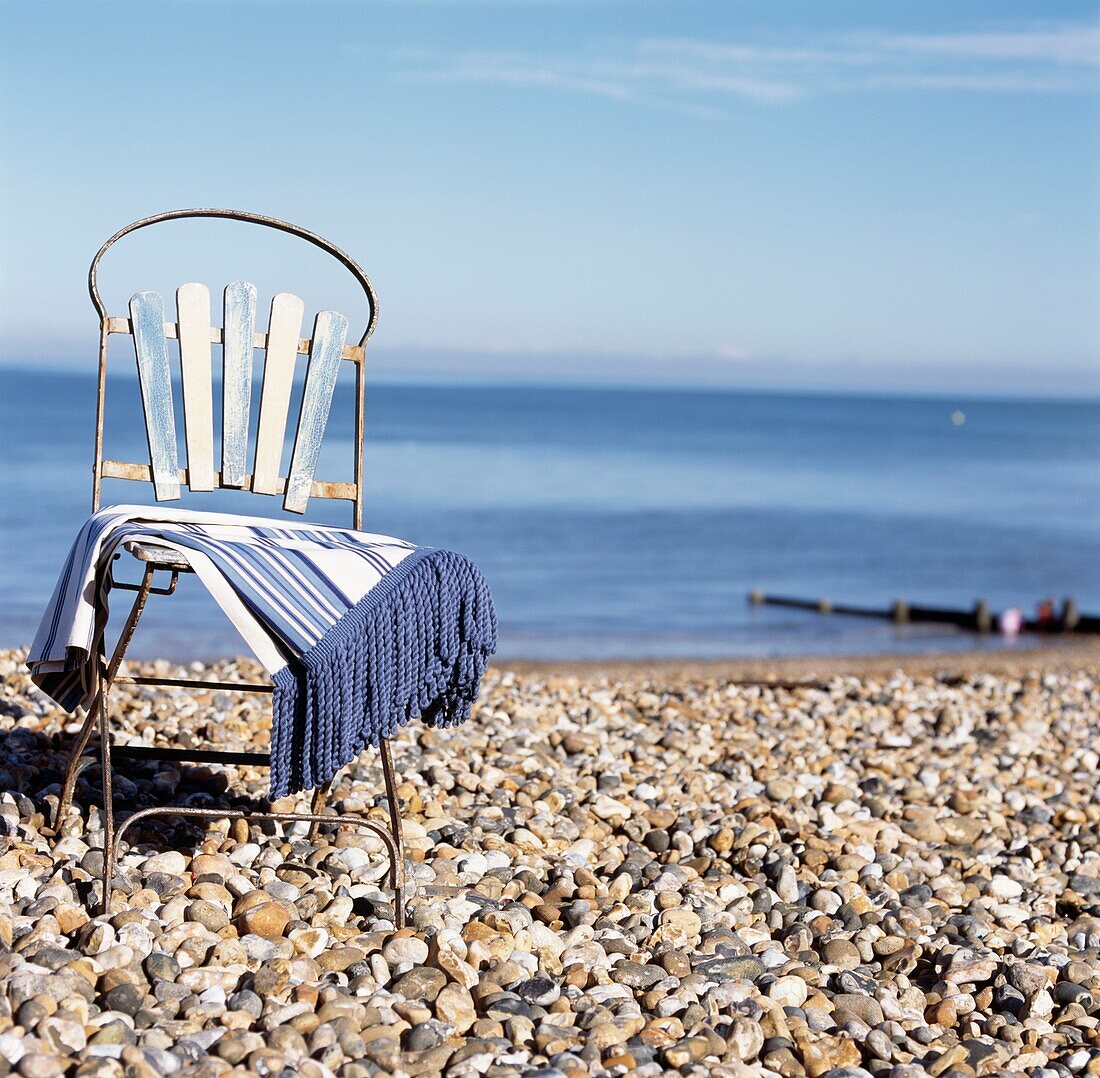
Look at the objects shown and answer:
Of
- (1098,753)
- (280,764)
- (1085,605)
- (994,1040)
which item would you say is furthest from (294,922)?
(1085,605)

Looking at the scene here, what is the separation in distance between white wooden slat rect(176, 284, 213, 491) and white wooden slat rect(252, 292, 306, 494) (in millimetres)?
140

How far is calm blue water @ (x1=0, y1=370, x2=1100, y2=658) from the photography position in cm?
1170

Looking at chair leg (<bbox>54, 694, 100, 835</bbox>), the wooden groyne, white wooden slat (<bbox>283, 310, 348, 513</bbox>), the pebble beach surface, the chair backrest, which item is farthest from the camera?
the wooden groyne

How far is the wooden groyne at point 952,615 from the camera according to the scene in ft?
42.0

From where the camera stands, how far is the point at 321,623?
9.04 feet

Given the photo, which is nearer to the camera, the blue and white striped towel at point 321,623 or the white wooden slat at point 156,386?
the blue and white striped towel at point 321,623

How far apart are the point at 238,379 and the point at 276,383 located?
Result: 10cm

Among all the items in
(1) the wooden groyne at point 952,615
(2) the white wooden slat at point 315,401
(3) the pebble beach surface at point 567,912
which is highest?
(2) the white wooden slat at point 315,401

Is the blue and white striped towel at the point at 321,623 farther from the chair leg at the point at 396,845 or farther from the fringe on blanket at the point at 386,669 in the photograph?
the chair leg at the point at 396,845

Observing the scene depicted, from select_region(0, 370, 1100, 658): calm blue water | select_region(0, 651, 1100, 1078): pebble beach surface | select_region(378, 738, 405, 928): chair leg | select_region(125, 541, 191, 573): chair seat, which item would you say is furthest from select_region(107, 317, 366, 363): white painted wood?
select_region(0, 370, 1100, 658): calm blue water

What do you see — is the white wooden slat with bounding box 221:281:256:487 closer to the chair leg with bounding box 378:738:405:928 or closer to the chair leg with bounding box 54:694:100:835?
the chair leg with bounding box 54:694:100:835

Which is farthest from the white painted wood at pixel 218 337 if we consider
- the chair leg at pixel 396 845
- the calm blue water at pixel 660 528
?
the calm blue water at pixel 660 528

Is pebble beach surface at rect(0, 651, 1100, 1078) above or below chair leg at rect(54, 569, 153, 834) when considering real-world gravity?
below

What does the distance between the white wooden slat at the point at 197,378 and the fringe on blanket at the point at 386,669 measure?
94 centimetres
